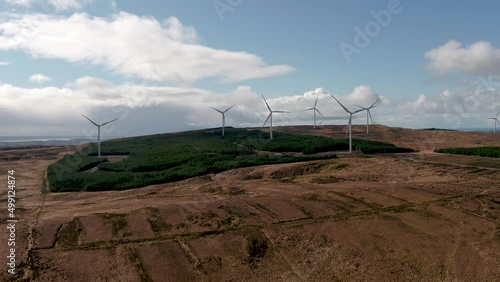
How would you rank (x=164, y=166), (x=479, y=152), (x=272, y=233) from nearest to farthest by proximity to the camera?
(x=272, y=233), (x=164, y=166), (x=479, y=152)

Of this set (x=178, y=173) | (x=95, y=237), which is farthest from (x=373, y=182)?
(x=95, y=237)

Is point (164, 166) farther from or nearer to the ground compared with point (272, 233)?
farther from the ground

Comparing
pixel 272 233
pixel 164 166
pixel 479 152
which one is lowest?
pixel 272 233

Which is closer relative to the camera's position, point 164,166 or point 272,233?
point 272,233

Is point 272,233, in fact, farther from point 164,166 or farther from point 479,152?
point 479,152

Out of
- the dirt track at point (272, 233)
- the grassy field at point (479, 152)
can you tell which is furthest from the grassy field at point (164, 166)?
the grassy field at point (479, 152)

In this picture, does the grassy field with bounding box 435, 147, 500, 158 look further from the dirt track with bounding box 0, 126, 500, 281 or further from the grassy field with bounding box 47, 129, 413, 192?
the dirt track with bounding box 0, 126, 500, 281

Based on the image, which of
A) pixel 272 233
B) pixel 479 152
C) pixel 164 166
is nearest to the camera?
pixel 272 233

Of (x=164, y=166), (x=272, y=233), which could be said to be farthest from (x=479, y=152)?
(x=272, y=233)
